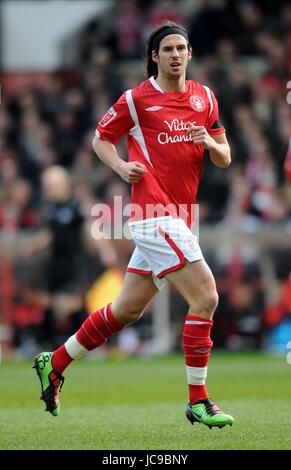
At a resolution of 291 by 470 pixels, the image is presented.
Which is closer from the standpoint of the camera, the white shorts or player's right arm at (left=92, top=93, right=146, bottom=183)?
the white shorts

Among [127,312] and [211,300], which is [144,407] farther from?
[211,300]

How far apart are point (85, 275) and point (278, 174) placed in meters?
3.40

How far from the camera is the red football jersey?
24.6ft

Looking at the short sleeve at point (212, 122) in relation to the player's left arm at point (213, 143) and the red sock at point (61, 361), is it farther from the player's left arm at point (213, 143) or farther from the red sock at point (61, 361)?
the red sock at point (61, 361)

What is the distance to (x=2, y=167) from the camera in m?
18.8

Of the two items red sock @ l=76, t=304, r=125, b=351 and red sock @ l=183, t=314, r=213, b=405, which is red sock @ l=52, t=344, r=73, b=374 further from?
red sock @ l=183, t=314, r=213, b=405

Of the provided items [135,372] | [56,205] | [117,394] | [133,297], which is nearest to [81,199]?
[56,205]

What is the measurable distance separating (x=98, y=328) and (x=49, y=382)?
1.57ft

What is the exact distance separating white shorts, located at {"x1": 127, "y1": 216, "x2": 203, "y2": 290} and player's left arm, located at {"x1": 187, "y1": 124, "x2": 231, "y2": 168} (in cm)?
47

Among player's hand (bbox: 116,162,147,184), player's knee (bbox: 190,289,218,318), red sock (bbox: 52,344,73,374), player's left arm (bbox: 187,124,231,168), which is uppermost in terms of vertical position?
player's left arm (bbox: 187,124,231,168)

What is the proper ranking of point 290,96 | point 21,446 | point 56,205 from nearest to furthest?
point 21,446 → point 56,205 → point 290,96

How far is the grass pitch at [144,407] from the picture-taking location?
6.79 m

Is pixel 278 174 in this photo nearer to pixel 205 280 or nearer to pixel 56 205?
pixel 56 205

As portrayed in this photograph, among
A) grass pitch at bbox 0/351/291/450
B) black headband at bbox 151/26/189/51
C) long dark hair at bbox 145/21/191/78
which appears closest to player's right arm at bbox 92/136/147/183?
long dark hair at bbox 145/21/191/78
